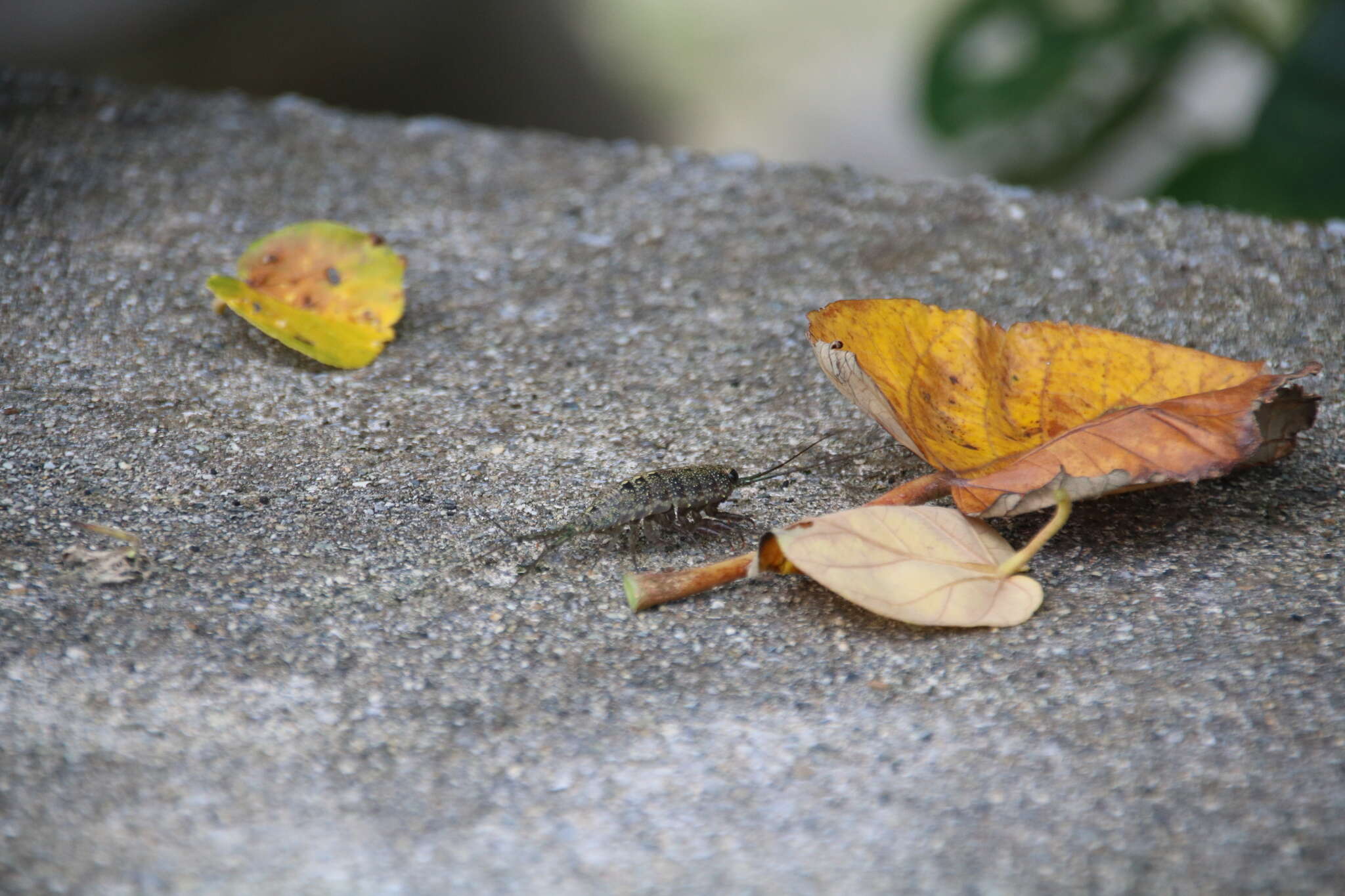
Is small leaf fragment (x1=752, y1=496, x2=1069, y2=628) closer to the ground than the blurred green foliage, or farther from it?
closer to the ground

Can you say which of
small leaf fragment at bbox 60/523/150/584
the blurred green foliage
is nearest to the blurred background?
the blurred green foliage

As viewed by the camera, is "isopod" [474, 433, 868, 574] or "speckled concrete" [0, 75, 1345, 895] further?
"isopod" [474, 433, 868, 574]

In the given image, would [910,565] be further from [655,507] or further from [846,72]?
[846,72]

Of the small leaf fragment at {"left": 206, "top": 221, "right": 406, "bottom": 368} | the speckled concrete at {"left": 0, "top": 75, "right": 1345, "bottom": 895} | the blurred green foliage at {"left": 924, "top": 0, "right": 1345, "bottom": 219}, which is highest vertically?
the blurred green foliage at {"left": 924, "top": 0, "right": 1345, "bottom": 219}

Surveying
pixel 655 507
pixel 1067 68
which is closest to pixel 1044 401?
pixel 655 507

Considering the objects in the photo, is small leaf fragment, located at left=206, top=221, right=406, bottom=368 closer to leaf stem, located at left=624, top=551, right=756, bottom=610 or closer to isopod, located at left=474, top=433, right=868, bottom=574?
isopod, located at left=474, top=433, right=868, bottom=574

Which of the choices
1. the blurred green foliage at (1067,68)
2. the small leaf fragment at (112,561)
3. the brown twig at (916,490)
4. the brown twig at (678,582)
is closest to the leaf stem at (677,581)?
the brown twig at (678,582)
